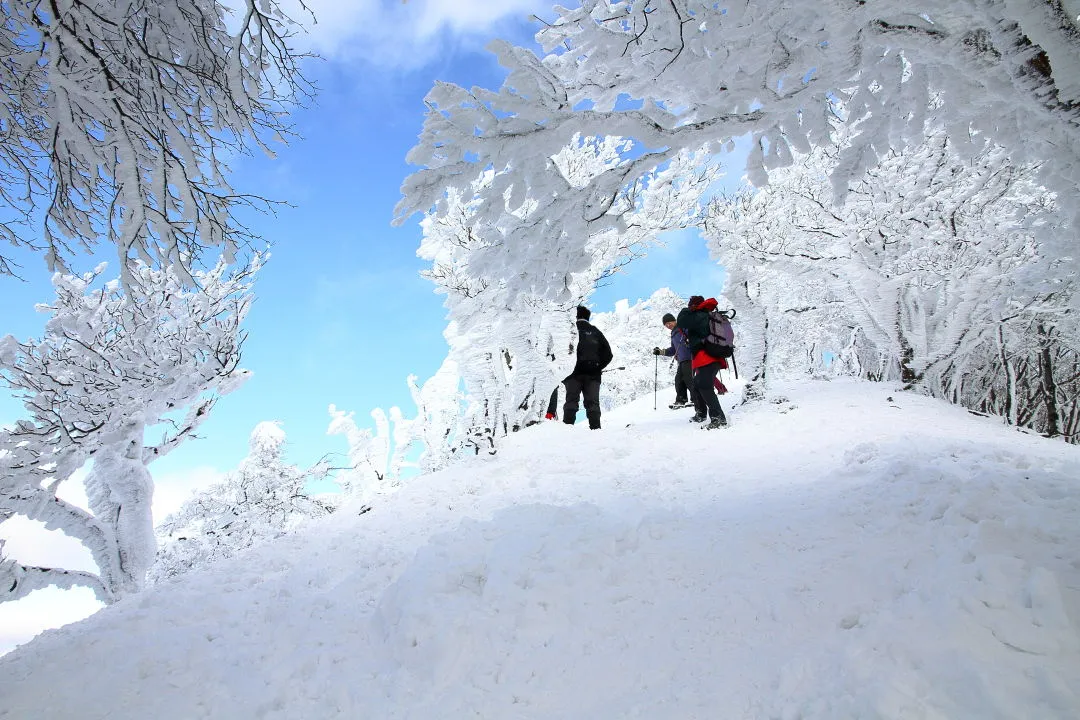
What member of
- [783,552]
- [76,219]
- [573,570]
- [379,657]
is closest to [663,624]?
[573,570]

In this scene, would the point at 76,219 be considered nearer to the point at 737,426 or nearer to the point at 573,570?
the point at 573,570

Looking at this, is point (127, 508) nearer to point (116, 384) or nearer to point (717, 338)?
point (116, 384)

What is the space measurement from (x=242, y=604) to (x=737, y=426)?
618cm

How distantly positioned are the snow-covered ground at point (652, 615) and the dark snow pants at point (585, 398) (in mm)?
3348

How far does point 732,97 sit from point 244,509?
13.4 metres

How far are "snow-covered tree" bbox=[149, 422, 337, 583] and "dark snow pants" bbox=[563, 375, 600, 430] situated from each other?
7.02 metres

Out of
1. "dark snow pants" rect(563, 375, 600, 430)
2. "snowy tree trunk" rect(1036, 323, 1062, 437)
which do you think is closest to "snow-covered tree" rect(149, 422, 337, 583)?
"dark snow pants" rect(563, 375, 600, 430)

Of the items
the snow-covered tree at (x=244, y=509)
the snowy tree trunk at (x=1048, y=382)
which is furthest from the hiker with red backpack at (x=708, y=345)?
the snowy tree trunk at (x=1048, y=382)

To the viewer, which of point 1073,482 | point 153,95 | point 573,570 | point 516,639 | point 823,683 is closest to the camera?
point 823,683

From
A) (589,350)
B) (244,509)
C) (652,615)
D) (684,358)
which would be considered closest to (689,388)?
(684,358)

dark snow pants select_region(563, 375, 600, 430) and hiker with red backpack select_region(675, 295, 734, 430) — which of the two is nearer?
hiker with red backpack select_region(675, 295, 734, 430)

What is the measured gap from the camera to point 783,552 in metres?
3.07

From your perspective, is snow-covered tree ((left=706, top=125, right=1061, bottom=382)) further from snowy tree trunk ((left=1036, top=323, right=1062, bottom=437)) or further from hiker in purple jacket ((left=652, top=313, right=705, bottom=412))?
snowy tree trunk ((left=1036, top=323, right=1062, bottom=437))

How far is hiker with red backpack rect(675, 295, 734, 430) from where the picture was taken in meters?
7.01
